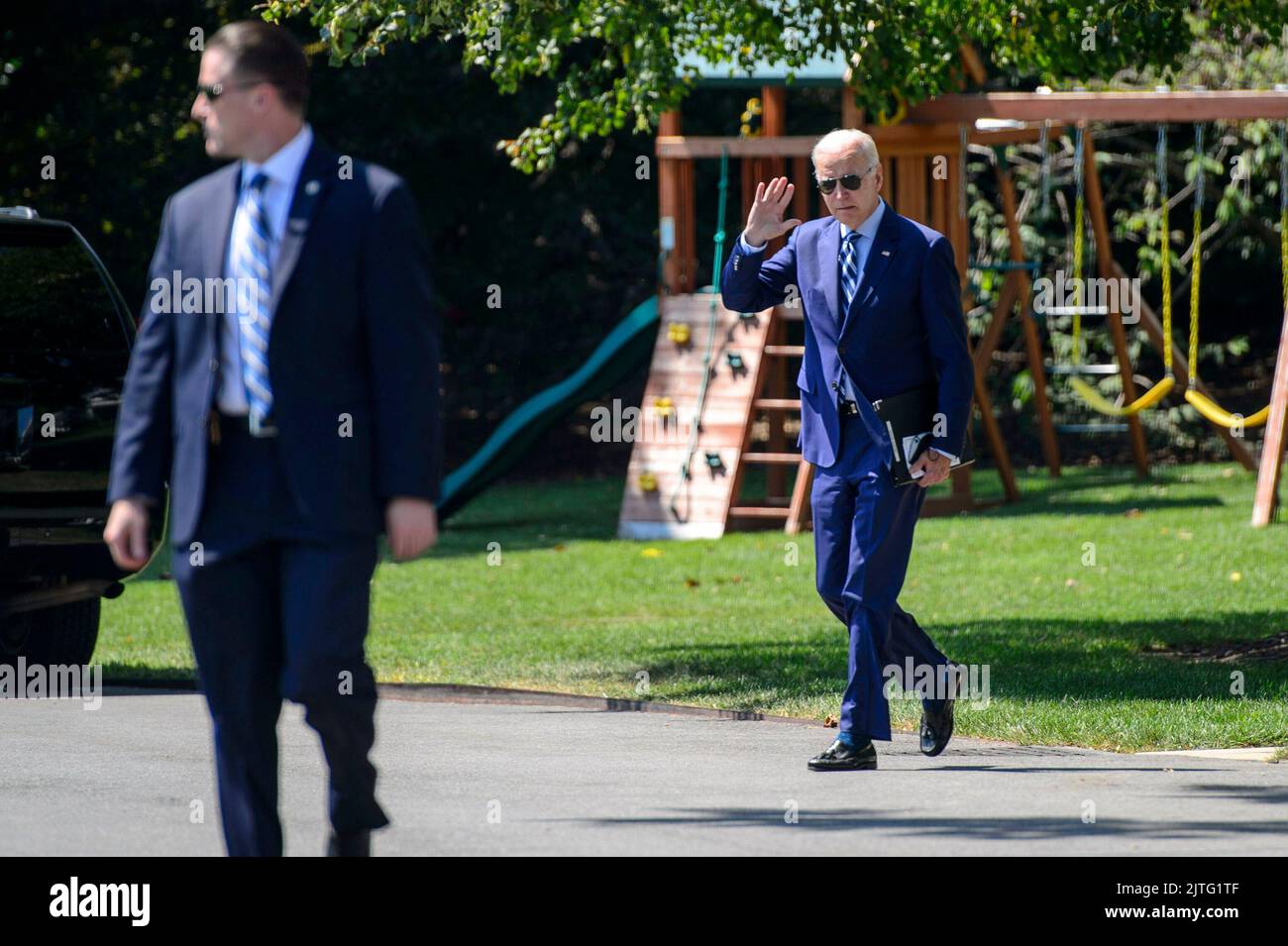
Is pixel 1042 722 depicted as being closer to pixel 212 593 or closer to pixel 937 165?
pixel 212 593

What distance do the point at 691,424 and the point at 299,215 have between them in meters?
13.0

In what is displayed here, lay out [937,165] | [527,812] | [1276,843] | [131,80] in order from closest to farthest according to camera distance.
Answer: [1276,843] → [527,812] → [937,165] → [131,80]

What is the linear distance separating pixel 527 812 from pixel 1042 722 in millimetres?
2526

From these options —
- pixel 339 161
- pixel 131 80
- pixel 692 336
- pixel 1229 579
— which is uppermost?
pixel 131 80

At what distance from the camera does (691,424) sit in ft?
58.9

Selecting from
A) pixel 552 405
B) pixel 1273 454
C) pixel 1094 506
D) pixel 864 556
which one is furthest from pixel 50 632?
pixel 1094 506

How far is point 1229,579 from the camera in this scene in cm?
1336

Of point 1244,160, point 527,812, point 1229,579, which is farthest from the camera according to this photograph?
point 1244,160

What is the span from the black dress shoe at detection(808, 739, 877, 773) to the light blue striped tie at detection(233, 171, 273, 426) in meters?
3.16

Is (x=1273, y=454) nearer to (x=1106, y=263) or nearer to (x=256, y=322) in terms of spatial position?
(x=1106, y=263)

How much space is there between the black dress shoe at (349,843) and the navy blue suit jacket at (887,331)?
280 centimetres

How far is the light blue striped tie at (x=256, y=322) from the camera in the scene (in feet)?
16.2

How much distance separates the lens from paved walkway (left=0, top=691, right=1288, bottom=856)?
627 centimetres
